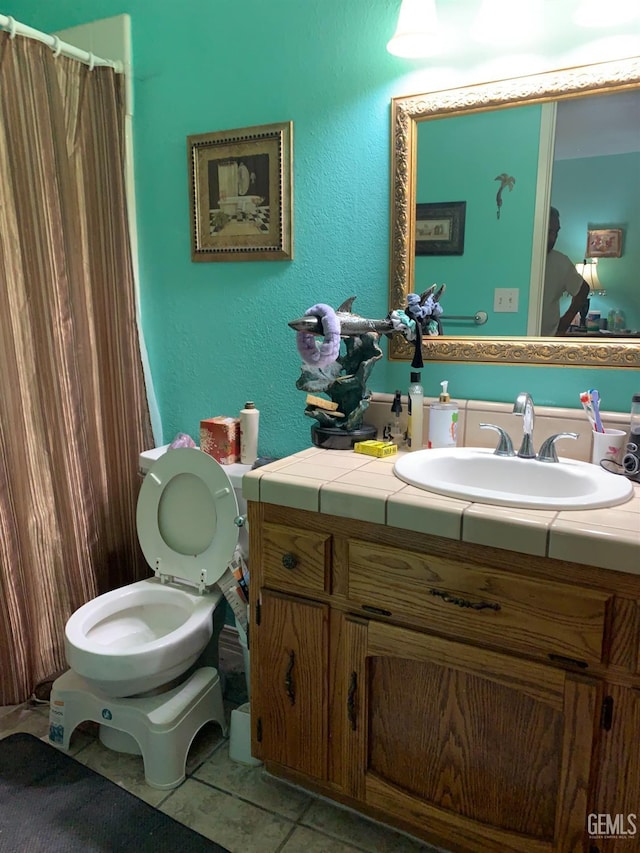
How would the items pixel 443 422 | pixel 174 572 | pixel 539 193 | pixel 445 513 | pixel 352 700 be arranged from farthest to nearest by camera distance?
pixel 174 572 → pixel 443 422 → pixel 539 193 → pixel 352 700 → pixel 445 513

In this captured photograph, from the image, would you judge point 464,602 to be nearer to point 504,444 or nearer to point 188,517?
point 504,444

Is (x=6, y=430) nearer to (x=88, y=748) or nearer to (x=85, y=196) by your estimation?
(x=85, y=196)

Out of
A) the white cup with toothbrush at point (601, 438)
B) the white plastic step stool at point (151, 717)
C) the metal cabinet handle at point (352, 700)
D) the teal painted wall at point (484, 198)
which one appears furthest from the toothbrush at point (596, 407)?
the white plastic step stool at point (151, 717)

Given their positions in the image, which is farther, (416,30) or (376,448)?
(376,448)

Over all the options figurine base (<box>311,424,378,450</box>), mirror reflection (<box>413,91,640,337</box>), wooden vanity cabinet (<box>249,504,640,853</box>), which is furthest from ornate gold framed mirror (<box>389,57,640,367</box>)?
wooden vanity cabinet (<box>249,504,640,853</box>)

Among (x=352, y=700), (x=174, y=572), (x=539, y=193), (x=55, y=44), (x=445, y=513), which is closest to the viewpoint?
(x=445, y=513)

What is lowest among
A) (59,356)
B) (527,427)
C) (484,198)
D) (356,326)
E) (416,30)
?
(527,427)

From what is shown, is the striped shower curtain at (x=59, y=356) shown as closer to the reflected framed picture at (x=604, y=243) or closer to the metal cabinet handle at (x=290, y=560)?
the metal cabinet handle at (x=290, y=560)

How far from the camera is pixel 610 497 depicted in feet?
3.94

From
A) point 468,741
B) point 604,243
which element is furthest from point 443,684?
point 604,243

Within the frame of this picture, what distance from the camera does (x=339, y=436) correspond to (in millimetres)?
1647

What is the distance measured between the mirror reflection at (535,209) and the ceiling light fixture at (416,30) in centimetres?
17

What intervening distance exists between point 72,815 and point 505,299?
1.66 metres

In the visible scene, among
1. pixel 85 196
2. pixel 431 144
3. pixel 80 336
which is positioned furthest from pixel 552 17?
pixel 80 336
